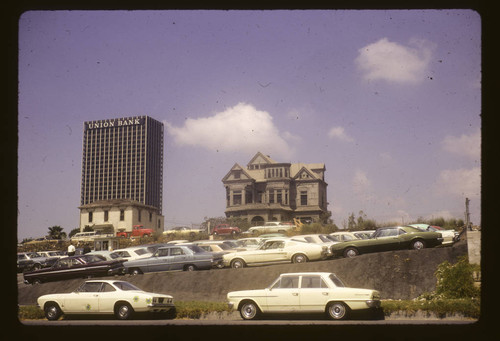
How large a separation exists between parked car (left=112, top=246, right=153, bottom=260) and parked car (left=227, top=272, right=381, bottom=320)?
200 inches

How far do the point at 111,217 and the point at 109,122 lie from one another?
32.2 ft

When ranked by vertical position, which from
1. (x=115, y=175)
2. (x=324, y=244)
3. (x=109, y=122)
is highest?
(x=109, y=122)

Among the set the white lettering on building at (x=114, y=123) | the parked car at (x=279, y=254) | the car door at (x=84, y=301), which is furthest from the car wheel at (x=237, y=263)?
the white lettering on building at (x=114, y=123)

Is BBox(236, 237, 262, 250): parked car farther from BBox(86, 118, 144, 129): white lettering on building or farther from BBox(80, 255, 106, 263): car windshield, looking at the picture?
BBox(86, 118, 144, 129): white lettering on building

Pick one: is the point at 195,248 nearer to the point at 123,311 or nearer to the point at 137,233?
the point at 123,311

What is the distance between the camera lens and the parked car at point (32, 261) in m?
17.7

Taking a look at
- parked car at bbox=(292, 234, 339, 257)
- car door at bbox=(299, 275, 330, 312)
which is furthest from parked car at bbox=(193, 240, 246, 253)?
car door at bbox=(299, 275, 330, 312)

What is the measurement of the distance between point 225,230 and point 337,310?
16.1 m

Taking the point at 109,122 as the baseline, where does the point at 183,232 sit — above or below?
below

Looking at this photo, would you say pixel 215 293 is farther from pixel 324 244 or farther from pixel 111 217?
pixel 111 217

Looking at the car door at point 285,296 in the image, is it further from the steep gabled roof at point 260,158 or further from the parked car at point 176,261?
the steep gabled roof at point 260,158
